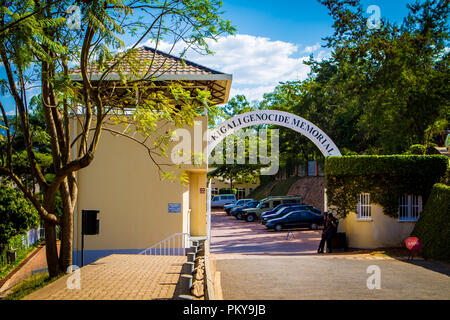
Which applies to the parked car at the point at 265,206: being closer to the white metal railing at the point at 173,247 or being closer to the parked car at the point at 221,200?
the parked car at the point at 221,200

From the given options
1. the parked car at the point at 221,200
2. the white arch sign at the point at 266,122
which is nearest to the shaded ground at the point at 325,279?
the white arch sign at the point at 266,122

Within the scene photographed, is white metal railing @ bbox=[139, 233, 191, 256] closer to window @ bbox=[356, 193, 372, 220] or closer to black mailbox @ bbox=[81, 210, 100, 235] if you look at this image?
black mailbox @ bbox=[81, 210, 100, 235]

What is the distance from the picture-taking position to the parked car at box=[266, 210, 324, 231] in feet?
87.2

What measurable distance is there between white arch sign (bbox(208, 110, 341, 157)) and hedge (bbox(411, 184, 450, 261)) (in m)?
4.05

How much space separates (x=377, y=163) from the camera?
16734 mm

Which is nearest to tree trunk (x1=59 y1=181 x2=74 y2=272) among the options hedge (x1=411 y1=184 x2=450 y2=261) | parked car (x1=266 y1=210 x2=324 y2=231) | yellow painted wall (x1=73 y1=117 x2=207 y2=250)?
yellow painted wall (x1=73 y1=117 x2=207 y2=250)

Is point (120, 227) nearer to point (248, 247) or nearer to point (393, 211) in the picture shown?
point (248, 247)

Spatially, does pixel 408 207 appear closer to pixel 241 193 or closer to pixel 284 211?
pixel 284 211

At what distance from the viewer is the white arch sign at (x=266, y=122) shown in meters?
17.3

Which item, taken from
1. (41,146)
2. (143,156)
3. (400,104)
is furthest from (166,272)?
(41,146)

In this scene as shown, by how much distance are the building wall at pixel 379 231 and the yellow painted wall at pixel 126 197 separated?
6.93m

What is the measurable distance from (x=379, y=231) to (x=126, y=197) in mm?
9761

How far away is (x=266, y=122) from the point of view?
58.6 feet

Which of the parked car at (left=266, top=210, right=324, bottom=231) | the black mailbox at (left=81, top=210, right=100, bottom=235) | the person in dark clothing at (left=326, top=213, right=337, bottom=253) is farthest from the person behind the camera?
the parked car at (left=266, top=210, right=324, bottom=231)
